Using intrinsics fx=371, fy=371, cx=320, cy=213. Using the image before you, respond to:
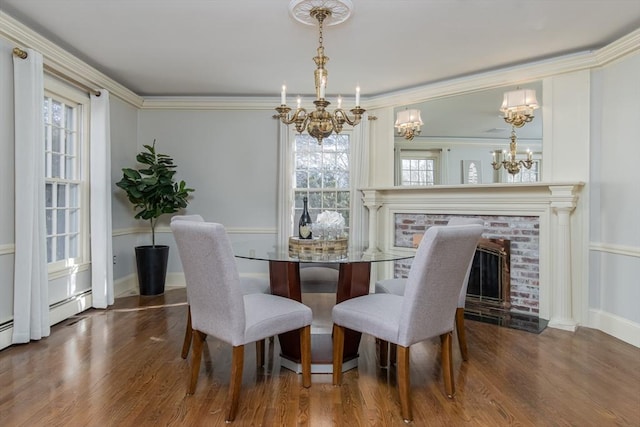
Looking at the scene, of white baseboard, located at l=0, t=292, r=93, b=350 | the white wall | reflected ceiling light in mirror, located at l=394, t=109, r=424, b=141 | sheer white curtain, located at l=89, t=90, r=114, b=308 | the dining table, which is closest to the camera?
the dining table

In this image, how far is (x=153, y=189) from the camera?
13.9 ft

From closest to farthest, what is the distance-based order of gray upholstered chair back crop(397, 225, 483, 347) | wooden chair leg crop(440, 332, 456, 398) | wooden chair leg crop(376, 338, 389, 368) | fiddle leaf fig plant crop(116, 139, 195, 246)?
gray upholstered chair back crop(397, 225, 483, 347) < wooden chair leg crop(440, 332, 456, 398) < wooden chair leg crop(376, 338, 389, 368) < fiddle leaf fig plant crop(116, 139, 195, 246)

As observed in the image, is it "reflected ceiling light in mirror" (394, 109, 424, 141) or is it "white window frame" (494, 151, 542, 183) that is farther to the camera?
"reflected ceiling light in mirror" (394, 109, 424, 141)

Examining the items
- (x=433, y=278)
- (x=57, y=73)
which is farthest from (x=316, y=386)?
(x=57, y=73)

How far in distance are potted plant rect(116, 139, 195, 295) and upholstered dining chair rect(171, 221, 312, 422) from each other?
2.45m

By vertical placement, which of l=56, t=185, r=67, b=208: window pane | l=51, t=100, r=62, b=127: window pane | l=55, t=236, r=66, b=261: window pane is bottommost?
l=55, t=236, r=66, b=261: window pane

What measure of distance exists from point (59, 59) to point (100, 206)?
143cm

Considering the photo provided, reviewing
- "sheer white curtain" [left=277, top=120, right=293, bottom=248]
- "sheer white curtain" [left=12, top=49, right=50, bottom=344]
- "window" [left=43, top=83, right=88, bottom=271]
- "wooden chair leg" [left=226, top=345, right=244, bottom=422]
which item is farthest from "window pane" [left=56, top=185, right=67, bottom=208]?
"wooden chair leg" [left=226, top=345, right=244, bottom=422]

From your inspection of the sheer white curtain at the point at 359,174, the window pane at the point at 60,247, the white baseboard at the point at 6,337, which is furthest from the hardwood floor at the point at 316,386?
the sheer white curtain at the point at 359,174

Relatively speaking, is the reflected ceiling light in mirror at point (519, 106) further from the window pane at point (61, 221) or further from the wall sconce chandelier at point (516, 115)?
the window pane at point (61, 221)

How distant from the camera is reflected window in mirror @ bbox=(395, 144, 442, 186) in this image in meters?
4.27

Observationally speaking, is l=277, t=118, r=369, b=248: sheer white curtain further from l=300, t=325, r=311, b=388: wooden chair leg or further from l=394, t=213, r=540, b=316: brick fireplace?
l=300, t=325, r=311, b=388: wooden chair leg

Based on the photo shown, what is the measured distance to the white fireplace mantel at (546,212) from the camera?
335cm

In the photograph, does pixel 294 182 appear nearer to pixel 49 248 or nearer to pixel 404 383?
pixel 49 248
